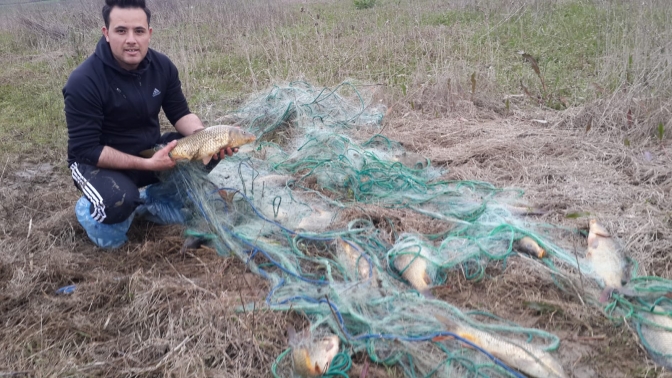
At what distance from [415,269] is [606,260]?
0.97 meters

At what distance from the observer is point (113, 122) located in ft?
9.99

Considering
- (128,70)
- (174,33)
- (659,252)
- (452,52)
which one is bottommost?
(174,33)

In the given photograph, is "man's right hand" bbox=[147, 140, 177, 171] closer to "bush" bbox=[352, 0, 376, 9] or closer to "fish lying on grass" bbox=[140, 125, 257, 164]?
"fish lying on grass" bbox=[140, 125, 257, 164]

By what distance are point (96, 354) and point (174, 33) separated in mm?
8108

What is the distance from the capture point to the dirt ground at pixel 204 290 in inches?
83.4

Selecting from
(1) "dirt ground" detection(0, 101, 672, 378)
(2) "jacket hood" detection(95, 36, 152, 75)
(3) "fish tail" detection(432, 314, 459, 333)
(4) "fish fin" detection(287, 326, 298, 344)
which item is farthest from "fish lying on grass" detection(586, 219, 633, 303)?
(2) "jacket hood" detection(95, 36, 152, 75)

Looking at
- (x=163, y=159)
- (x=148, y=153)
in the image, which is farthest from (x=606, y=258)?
(x=148, y=153)

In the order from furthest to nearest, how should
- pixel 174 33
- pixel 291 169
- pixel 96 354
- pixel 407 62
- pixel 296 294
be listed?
pixel 174 33 → pixel 407 62 → pixel 291 169 → pixel 296 294 → pixel 96 354

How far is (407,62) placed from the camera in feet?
23.5

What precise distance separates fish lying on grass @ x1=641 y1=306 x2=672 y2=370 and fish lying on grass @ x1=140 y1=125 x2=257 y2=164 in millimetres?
2246

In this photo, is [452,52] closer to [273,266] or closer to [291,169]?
[291,169]

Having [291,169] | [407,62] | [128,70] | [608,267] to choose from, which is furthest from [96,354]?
[407,62]

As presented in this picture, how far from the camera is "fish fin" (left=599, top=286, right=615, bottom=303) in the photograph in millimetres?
2348

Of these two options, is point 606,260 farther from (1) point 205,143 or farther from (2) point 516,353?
(1) point 205,143
